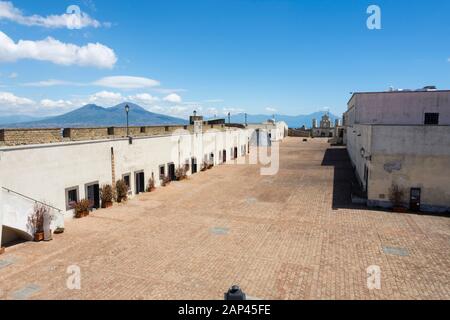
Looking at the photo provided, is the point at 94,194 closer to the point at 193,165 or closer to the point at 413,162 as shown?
the point at 193,165

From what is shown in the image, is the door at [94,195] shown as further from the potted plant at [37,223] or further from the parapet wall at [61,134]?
the potted plant at [37,223]

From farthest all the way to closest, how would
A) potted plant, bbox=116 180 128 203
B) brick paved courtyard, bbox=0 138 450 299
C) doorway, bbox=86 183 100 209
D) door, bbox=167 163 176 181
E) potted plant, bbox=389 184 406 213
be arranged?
door, bbox=167 163 176 181
potted plant, bbox=116 180 128 203
potted plant, bbox=389 184 406 213
doorway, bbox=86 183 100 209
brick paved courtyard, bbox=0 138 450 299

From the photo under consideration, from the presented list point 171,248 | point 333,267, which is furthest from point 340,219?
point 171,248

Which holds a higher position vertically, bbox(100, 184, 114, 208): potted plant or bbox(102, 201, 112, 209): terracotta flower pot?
bbox(100, 184, 114, 208): potted plant

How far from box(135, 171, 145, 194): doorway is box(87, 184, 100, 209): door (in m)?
3.97

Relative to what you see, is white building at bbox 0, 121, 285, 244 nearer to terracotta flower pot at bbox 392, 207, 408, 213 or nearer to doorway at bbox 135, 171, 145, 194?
doorway at bbox 135, 171, 145, 194

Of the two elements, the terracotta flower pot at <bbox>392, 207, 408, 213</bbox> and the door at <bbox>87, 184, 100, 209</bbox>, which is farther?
the door at <bbox>87, 184, 100, 209</bbox>

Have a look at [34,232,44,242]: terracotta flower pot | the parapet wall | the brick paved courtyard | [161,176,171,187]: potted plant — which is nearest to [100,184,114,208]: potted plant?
the brick paved courtyard

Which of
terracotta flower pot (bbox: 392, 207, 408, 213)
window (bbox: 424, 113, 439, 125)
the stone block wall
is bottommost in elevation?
terracotta flower pot (bbox: 392, 207, 408, 213)

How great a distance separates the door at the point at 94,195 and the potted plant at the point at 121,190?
145 centimetres

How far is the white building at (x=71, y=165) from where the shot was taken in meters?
13.3

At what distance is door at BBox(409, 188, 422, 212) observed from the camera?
18000 millimetres

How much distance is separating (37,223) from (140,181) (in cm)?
955
